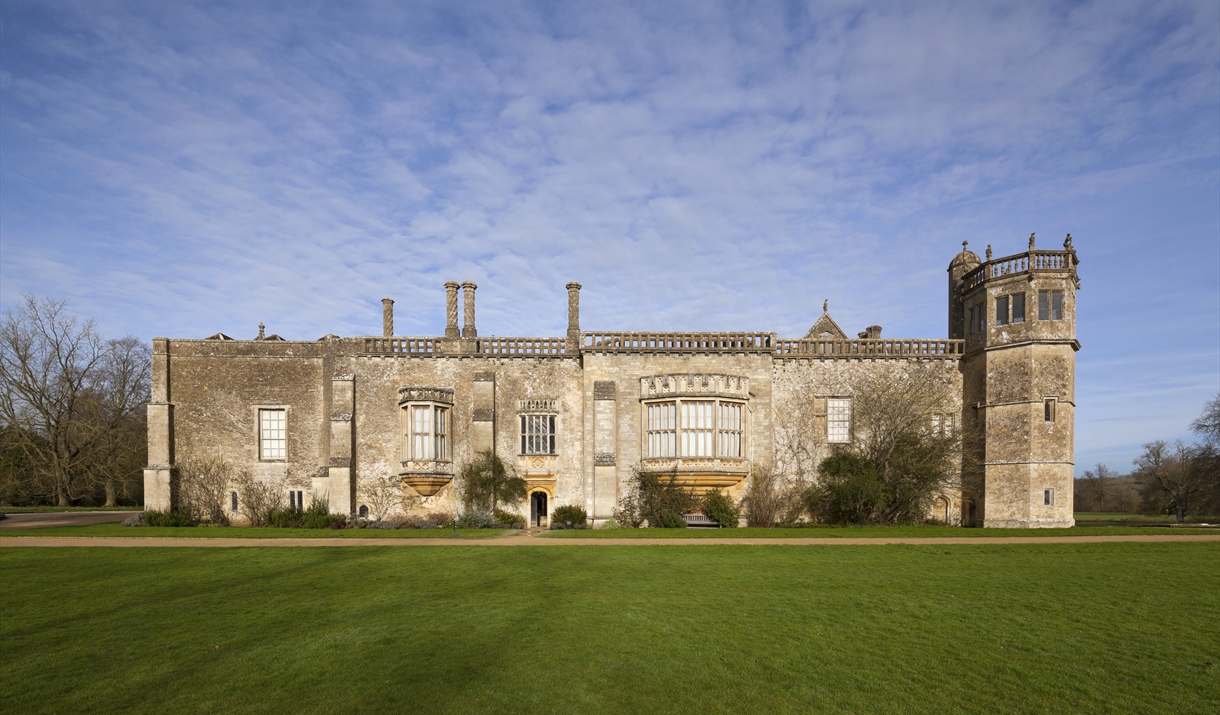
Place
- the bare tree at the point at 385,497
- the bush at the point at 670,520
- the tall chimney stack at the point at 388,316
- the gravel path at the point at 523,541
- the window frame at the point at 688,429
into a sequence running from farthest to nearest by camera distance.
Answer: the tall chimney stack at the point at 388,316 < the bare tree at the point at 385,497 < the window frame at the point at 688,429 < the bush at the point at 670,520 < the gravel path at the point at 523,541

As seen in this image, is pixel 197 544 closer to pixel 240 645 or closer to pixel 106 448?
pixel 240 645

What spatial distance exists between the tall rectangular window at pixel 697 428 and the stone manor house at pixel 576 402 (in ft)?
0.17

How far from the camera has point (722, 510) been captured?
22.4 m

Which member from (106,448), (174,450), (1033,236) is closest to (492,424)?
(174,450)

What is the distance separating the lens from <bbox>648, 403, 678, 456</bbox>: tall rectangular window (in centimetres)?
2284

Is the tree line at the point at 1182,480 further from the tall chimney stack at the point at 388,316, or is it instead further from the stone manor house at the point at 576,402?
the tall chimney stack at the point at 388,316

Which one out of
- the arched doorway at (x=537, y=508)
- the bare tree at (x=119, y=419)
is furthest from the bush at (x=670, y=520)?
the bare tree at (x=119, y=419)

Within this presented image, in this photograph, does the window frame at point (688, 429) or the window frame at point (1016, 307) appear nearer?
the window frame at point (1016, 307)

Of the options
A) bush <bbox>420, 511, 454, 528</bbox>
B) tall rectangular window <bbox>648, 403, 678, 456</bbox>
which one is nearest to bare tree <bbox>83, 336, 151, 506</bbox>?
bush <bbox>420, 511, 454, 528</bbox>

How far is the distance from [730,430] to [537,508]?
831cm

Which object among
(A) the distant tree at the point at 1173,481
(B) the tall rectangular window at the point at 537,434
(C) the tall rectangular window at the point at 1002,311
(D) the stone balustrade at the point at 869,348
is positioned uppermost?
(C) the tall rectangular window at the point at 1002,311

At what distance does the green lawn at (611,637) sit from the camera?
5.97 m

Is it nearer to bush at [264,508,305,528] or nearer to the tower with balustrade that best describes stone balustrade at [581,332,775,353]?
the tower with balustrade

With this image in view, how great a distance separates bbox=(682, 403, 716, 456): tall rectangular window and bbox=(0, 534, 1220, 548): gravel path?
4.91 meters
